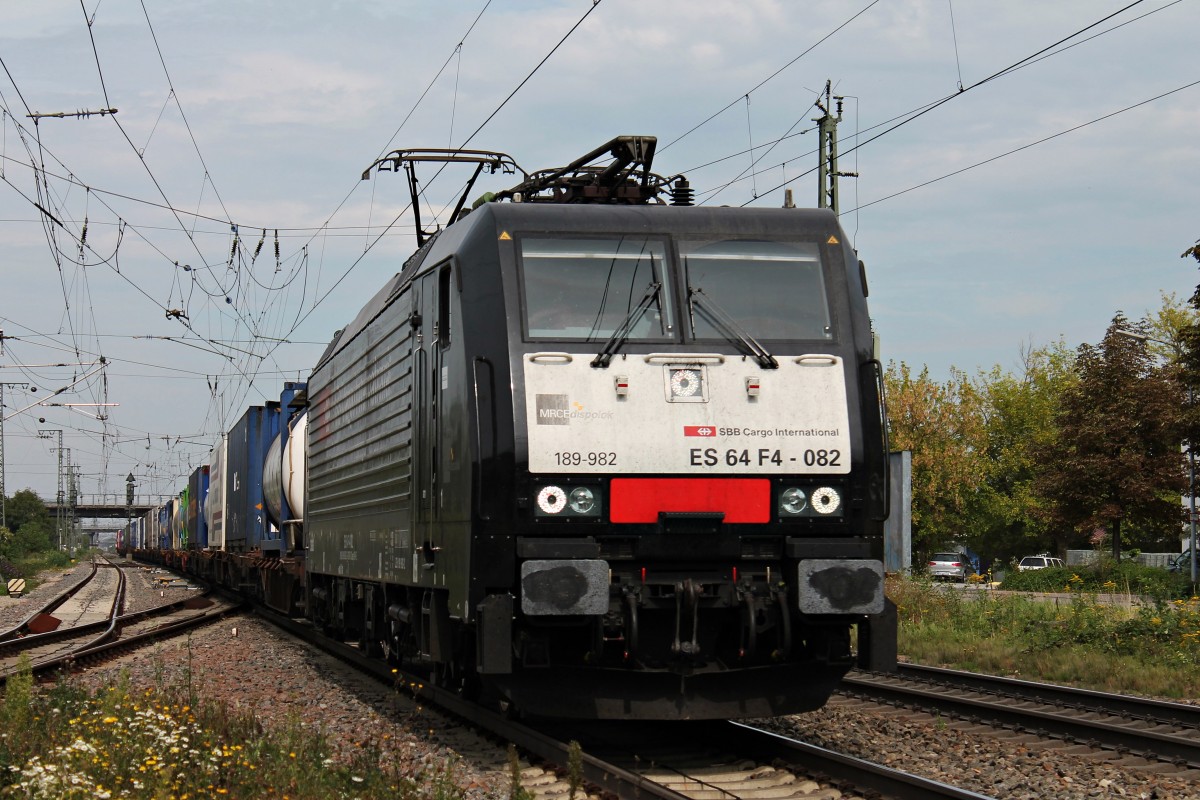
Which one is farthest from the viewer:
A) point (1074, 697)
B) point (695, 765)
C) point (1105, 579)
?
point (1105, 579)

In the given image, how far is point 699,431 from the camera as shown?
7754 mm

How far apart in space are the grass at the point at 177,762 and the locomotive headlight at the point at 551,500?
152 cm

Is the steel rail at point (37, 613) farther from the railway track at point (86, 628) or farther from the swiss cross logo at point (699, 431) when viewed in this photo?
the swiss cross logo at point (699, 431)

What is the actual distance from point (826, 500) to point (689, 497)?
0.86 m

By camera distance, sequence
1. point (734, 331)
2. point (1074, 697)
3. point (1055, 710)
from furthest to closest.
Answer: point (1074, 697) → point (1055, 710) → point (734, 331)

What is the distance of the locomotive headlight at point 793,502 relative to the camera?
25.7ft

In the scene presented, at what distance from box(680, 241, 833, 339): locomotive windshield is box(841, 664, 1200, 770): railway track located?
132 inches

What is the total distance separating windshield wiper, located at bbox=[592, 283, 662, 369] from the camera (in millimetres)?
7742

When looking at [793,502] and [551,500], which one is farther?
[793,502]

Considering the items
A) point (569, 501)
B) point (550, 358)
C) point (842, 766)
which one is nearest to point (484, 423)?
point (550, 358)

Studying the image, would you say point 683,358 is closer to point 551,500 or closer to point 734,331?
point 734,331

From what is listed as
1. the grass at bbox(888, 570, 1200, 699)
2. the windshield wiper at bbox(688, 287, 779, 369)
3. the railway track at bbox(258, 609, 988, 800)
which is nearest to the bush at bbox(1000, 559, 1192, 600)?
the grass at bbox(888, 570, 1200, 699)

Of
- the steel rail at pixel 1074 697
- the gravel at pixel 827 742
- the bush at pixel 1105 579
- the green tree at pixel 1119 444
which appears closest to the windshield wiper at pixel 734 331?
the gravel at pixel 827 742

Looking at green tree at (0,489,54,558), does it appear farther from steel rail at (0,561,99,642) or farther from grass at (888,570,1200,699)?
grass at (888,570,1200,699)
